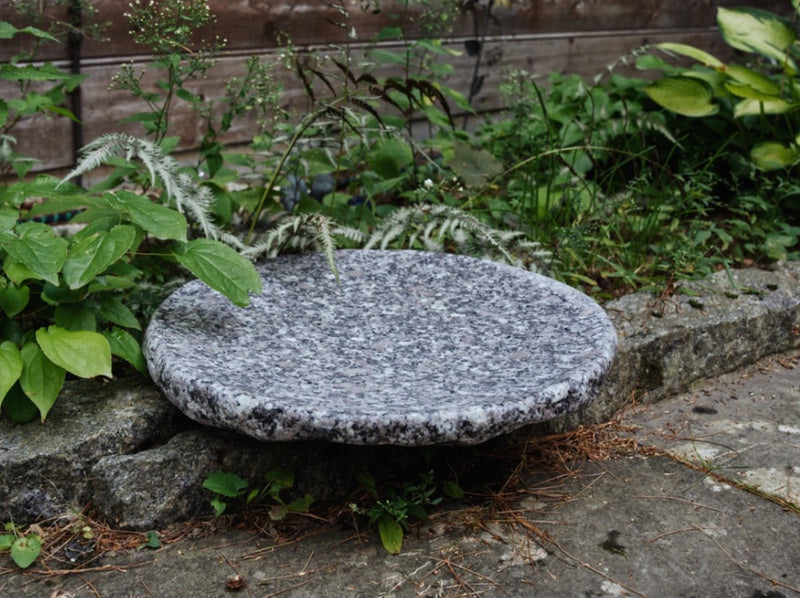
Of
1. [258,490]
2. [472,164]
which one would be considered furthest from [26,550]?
[472,164]

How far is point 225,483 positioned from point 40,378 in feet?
1.68

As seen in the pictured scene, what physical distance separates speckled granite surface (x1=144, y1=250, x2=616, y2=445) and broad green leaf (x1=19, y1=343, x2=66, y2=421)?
9.2 inches

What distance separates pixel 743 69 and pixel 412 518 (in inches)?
119

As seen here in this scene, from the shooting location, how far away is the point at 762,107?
12.9 ft

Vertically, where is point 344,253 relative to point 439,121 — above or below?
below

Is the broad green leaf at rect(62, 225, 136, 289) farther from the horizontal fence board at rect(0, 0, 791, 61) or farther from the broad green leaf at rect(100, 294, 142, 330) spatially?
the horizontal fence board at rect(0, 0, 791, 61)

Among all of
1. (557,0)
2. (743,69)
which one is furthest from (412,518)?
(557,0)

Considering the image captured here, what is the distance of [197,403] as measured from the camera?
205 centimetres

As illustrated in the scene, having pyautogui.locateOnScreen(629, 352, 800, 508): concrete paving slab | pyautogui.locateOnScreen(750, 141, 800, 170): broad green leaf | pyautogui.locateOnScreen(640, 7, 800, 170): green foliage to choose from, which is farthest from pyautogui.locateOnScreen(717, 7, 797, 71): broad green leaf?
pyautogui.locateOnScreen(629, 352, 800, 508): concrete paving slab

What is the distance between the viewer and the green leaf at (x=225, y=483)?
2148mm

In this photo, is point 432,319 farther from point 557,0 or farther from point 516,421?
point 557,0

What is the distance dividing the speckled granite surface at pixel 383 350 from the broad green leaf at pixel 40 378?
233 millimetres

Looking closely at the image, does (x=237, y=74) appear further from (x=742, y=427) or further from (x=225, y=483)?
(x=742, y=427)

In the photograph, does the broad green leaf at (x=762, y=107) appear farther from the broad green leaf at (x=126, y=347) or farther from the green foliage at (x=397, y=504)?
the broad green leaf at (x=126, y=347)
